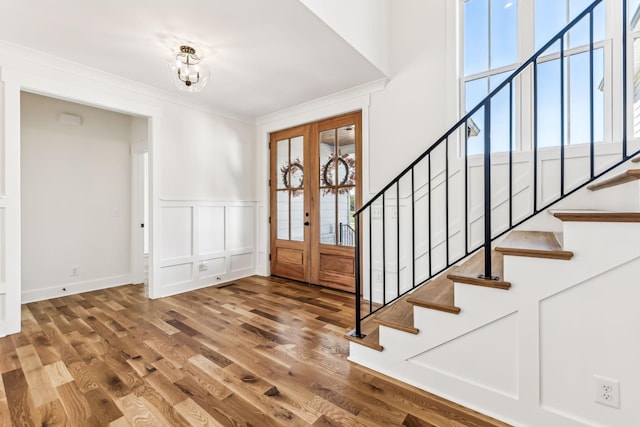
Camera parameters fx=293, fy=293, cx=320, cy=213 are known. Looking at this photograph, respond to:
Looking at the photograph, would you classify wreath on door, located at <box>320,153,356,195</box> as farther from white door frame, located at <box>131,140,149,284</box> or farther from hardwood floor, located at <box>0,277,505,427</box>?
white door frame, located at <box>131,140,149,284</box>

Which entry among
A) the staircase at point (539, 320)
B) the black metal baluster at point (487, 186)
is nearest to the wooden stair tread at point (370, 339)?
the staircase at point (539, 320)

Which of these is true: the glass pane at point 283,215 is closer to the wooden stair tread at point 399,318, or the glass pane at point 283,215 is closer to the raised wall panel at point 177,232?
the raised wall panel at point 177,232

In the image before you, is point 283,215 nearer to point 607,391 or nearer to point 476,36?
point 476,36

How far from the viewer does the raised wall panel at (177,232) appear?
368 cm

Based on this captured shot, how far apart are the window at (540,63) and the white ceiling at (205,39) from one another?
0.98m

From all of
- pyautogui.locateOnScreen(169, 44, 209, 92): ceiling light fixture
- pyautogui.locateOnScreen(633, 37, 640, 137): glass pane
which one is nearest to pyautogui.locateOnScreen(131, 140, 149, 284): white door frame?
pyautogui.locateOnScreen(169, 44, 209, 92): ceiling light fixture

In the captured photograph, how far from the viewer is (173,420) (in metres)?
1.53

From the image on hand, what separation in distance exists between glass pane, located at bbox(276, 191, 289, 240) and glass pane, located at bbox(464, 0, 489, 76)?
9.18ft

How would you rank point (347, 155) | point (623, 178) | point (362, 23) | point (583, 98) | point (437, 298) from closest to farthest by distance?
point (623, 178) → point (437, 298) → point (583, 98) → point (362, 23) → point (347, 155)

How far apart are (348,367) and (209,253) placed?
281cm

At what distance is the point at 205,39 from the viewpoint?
251cm

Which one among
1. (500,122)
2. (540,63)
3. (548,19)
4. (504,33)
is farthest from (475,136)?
(548,19)

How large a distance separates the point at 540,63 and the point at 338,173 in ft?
7.40

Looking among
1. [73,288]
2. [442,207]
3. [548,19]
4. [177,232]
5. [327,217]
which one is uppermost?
[548,19]
